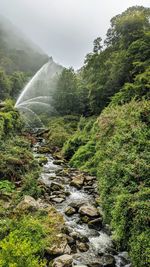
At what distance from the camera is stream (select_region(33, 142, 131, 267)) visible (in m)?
11.1

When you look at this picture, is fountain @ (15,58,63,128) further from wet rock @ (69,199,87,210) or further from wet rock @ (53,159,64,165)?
wet rock @ (69,199,87,210)

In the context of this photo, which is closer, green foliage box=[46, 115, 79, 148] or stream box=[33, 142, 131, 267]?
stream box=[33, 142, 131, 267]

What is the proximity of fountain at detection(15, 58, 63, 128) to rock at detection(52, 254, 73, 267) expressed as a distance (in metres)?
34.1

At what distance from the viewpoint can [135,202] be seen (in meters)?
10.8

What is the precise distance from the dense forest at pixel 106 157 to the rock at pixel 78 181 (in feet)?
3.76

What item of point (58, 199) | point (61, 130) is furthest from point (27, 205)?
point (61, 130)

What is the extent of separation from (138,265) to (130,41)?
2715 cm

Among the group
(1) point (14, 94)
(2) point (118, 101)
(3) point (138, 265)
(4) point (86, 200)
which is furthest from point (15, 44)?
(3) point (138, 265)

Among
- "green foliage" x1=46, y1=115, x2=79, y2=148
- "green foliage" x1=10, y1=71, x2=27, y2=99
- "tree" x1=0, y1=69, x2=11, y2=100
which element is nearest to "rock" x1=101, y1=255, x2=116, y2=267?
"green foliage" x1=46, y1=115, x2=79, y2=148

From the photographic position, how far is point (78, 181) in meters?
19.6

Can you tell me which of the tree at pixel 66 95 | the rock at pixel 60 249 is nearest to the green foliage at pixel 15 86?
the tree at pixel 66 95

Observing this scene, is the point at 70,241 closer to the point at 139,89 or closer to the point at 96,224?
the point at 96,224

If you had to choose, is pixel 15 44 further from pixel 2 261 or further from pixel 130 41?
pixel 2 261

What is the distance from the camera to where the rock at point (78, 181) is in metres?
19.1
